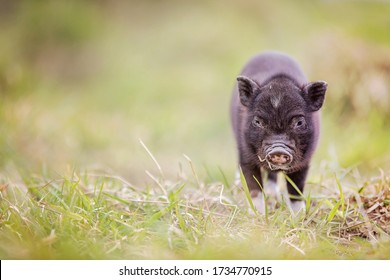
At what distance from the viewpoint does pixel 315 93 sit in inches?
166

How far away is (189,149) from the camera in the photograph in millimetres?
8297

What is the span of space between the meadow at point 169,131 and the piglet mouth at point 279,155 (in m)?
0.32

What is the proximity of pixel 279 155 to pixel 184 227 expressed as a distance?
836 millimetres

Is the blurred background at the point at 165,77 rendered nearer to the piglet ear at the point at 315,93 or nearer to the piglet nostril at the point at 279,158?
the piglet nostril at the point at 279,158

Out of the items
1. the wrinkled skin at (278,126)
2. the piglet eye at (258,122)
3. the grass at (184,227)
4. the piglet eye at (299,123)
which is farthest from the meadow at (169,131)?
the piglet eye at (258,122)

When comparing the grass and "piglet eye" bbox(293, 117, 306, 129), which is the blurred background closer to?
the grass

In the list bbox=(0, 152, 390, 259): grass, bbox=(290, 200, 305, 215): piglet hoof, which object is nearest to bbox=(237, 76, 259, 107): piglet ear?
bbox=(0, 152, 390, 259): grass

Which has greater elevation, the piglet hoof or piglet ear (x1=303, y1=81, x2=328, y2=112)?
piglet ear (x1=303, y1=81, x2=328, y2=112)

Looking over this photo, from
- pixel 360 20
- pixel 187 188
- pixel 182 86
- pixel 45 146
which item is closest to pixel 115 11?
pixel 182 86

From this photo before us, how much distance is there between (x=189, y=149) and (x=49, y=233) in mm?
4715

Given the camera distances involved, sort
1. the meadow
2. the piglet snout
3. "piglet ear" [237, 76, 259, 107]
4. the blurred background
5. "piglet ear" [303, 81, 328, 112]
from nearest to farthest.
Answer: the meadow < the piglet snout < "piglet ear" [303, 81, 328, 112] < "piglet ear" [237, 76, 259, 107] < the blurred background

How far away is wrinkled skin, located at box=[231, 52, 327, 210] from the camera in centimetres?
402
